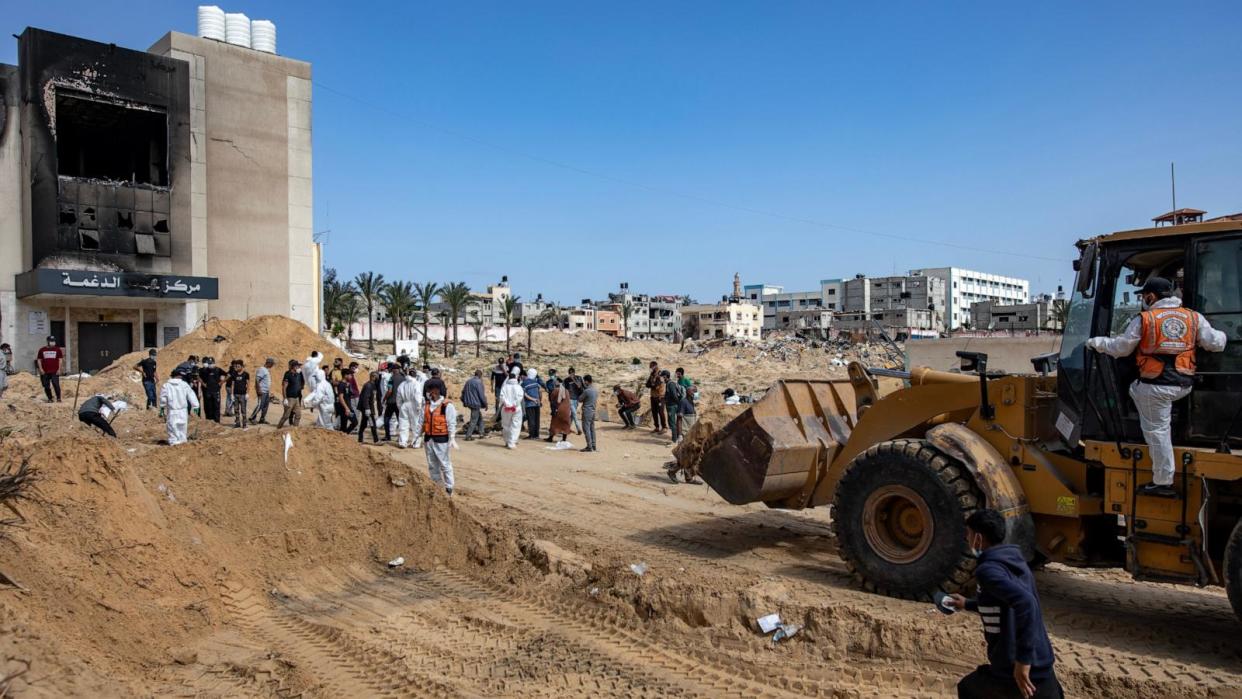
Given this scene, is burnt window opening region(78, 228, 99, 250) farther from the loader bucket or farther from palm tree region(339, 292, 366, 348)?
the loader bucket

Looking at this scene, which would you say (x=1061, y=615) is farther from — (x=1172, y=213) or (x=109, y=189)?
(x=109, y=189)

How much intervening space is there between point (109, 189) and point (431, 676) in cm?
3694

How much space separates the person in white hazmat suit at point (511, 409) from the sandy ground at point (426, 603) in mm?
7335

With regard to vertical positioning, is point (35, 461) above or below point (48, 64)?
below

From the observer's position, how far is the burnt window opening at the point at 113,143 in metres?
35.7

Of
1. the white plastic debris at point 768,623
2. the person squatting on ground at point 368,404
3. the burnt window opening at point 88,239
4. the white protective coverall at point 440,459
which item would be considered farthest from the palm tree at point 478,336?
the white plastic debris at point 768,623

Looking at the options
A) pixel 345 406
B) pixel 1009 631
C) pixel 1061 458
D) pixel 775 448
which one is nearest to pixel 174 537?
pixel 775 448

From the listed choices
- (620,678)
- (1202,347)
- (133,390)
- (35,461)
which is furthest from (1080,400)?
(133,390)

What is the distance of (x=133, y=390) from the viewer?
24188 mm

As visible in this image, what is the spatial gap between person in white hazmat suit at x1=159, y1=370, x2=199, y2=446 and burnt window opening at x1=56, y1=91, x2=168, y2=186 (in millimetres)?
26577

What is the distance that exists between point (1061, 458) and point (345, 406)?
47.1 ft

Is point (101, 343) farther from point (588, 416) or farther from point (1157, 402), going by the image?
point (1157, 402)

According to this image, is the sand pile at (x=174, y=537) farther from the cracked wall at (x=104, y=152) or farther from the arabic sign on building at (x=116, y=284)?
the cracked wall at (x=104, y=152)

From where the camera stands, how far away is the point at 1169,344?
561 cm
